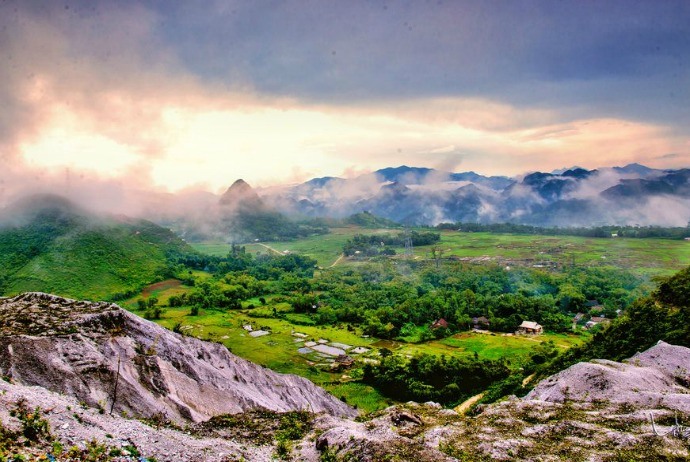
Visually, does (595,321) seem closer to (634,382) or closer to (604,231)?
(634,382)

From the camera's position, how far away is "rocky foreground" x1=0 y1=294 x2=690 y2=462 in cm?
1386

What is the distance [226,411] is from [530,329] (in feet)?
183

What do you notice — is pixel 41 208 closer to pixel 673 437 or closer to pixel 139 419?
pixel 139 419

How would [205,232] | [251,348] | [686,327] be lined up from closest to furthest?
[686,327]
[251,348]
[205,232]

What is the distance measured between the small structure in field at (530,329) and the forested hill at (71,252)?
75.1 meters

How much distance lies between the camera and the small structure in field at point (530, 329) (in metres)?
64.6

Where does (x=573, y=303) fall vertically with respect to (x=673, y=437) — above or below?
below

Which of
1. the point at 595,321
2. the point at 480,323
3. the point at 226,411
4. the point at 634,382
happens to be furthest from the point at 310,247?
the point at 634,382

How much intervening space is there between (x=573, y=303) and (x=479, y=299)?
17.7m

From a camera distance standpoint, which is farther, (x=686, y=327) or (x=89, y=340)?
(x=686, y=327)

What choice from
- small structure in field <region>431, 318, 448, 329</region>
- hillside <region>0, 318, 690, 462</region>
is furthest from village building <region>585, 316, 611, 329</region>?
hillside <region>0, 318, 690, 462</region>

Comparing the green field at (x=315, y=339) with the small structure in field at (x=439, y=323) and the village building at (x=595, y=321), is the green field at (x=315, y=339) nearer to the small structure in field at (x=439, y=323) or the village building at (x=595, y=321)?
the small structure in field at (x=439, y=323)

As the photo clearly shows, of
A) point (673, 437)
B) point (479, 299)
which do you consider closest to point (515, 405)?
point (673, 437)

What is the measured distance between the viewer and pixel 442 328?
213 feet
